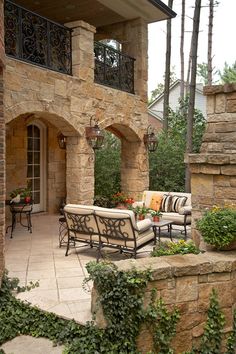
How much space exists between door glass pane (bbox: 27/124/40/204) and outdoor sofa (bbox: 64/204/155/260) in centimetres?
417

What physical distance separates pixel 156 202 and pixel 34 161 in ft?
12.7

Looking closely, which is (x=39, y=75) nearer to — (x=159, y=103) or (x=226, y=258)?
(x=226, y=258)

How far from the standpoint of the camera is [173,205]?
7980mm

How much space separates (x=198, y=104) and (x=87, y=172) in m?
18.7

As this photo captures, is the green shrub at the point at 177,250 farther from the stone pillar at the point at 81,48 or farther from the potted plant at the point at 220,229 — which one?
the stone pillar at the point at 81,48

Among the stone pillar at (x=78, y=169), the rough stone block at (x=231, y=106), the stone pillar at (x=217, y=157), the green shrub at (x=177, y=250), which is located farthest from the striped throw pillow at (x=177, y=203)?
the green shrub at (x=177, y=250)

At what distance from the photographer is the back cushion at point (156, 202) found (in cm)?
823

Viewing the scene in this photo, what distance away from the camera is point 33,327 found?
3711 millimetres

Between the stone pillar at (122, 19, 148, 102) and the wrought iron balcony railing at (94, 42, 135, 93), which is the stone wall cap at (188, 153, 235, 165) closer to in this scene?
the wrought iron balcony railing at (94, 42, 135, 93)

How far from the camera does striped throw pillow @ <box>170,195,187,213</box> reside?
25.9 ft

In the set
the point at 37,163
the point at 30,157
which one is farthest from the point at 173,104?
the point at 30,157

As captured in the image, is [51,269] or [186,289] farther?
[51,269]

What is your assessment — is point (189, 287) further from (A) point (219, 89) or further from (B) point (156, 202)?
(B) point (156, 202)

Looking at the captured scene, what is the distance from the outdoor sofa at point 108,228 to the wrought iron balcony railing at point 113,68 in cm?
405
